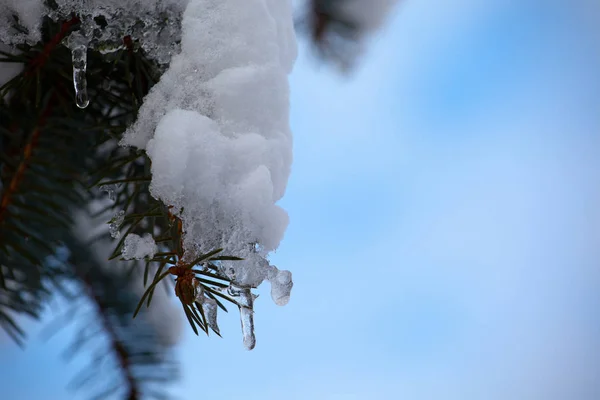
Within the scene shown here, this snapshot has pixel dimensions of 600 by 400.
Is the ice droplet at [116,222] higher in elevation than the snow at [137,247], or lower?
higher

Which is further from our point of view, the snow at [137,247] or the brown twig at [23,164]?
the brown twig at [23,164]

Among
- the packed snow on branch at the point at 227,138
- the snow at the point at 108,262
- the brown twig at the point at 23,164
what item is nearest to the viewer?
the packed snow on branch at the point at 227,138

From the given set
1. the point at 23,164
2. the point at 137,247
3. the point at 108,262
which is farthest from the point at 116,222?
the point at 108,262

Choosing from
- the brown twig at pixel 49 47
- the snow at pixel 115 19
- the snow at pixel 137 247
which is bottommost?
the snow at pixel 137 247

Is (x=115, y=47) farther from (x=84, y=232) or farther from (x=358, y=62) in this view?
(x=358, y=62)

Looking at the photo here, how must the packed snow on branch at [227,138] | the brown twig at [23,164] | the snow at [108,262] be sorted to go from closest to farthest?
the packed snow on branch at [227,138], the brown twig at [23,164], the snow at [108,262]

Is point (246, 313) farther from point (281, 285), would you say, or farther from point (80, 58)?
point (80, 58)

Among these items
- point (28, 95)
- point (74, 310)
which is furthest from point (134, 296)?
point (28, 95)

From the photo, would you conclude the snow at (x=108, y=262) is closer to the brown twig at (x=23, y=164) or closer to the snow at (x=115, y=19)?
the brown twig at (x=23, y=164)

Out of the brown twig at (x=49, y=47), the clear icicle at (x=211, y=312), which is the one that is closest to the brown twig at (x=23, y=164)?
the brown twig at (x=49, y=47)
